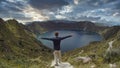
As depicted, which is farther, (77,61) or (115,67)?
(77,61)

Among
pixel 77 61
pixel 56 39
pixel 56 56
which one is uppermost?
pixel 56 39

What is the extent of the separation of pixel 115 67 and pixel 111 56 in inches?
223

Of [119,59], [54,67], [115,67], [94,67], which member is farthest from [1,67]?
[119,59]

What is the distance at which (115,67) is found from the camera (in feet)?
72.7

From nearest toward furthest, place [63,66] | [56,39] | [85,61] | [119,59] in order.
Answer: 1. [56,39]
2. [63,66]
3. [119,59]
4. [85,61]

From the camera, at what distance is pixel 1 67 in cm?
2402

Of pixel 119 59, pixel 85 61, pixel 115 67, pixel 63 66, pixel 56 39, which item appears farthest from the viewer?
pixel 85 61

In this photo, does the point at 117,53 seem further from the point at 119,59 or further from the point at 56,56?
the point at 56,56

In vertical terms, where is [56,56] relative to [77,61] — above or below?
above

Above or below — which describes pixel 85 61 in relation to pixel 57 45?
below

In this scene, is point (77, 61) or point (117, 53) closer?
A: point (117, 53)

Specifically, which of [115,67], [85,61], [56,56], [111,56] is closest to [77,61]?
[85,61]

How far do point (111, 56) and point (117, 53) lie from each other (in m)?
0.75

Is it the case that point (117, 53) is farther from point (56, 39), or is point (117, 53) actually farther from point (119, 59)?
point (56, 39)
